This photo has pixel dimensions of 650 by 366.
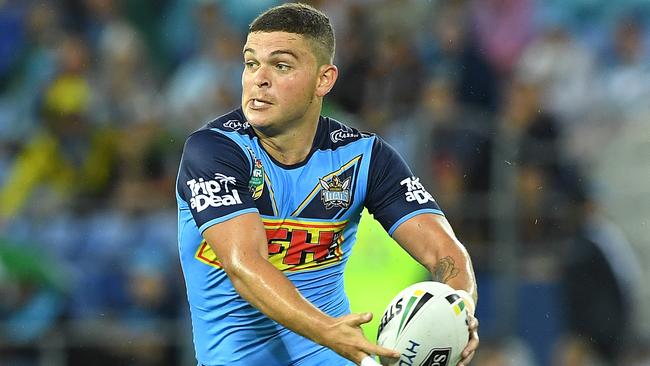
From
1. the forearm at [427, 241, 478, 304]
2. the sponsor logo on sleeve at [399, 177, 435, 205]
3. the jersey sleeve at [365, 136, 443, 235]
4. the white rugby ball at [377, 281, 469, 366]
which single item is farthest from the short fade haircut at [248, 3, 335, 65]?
the white rugby ball at [377, 281, 469, 366]

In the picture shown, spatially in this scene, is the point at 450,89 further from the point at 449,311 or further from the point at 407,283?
the point at 449,311

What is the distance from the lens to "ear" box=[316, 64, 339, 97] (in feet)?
18.6

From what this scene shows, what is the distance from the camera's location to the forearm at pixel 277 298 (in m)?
4.68

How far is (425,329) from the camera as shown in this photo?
4855 millimetres

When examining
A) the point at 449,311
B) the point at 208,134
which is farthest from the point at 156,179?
the point at 449,311

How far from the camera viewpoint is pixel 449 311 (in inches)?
194

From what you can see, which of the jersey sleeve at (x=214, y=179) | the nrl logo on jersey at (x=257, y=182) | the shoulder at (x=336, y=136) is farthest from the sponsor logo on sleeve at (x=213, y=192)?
the shoulder at (x=336, y=136)

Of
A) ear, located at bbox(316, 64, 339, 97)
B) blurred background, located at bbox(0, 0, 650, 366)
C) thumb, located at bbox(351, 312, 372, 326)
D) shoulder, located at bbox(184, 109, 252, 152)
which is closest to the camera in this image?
thumb, located at bbox(351, 312, 372, 326)

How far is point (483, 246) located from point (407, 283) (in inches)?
67.2

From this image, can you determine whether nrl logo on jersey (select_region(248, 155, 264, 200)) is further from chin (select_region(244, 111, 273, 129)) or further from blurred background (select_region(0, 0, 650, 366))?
blurred background (select_region(0, 0, 650, 366))

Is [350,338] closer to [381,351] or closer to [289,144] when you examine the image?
[381,351]

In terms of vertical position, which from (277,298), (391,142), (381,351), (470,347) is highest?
(277,298)

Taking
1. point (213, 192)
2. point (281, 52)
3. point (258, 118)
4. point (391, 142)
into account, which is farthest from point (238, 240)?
point (391, 142)

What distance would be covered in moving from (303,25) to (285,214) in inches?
35.2
